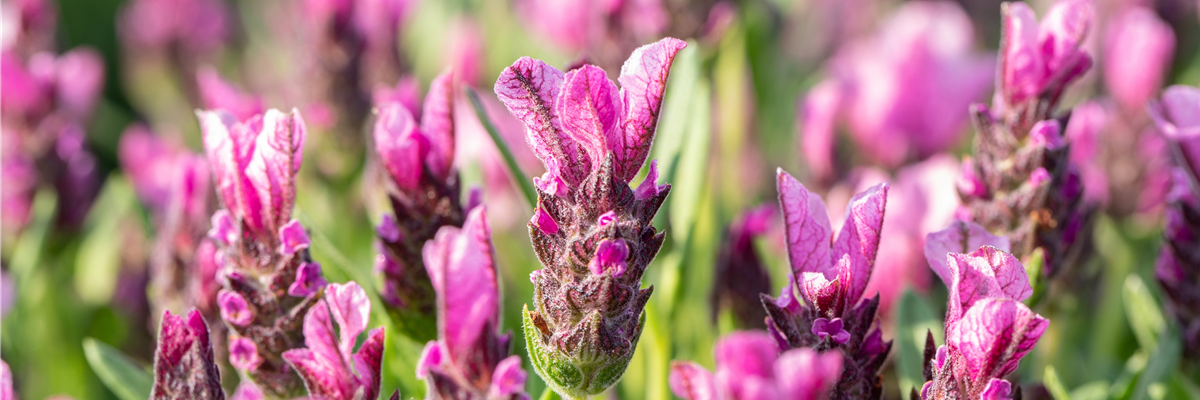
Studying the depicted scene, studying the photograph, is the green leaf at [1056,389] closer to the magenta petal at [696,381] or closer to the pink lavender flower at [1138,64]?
the magenta petal at [696,381]

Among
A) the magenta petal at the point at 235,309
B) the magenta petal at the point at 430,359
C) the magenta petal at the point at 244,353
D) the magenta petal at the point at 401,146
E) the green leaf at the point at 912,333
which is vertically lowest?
the green leaf at the point at 912,333

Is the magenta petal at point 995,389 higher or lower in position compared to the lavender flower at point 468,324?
lower

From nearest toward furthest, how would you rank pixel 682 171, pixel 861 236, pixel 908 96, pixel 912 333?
pixel 861 236, pixel 912 333, pixel 682 171, pixel 908 96

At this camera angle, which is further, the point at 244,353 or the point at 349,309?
the point at 244,353

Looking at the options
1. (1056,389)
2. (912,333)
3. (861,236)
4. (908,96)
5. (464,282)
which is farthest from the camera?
(908,96)

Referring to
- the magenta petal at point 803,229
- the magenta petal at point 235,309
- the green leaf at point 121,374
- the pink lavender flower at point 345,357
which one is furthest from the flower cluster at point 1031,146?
the green leaf at point 121,374

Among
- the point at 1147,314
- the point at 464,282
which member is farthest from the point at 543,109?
the point at 1147,314

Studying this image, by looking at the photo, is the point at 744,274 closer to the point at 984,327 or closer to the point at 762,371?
the point at 984,327
